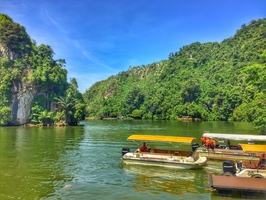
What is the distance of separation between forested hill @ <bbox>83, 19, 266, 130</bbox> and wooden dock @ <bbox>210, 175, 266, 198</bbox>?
73214 mm

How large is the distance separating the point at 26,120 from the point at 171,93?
84.5 meters

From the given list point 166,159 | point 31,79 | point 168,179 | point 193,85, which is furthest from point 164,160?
point 193,85

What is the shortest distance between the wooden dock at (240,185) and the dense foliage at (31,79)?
200 ft

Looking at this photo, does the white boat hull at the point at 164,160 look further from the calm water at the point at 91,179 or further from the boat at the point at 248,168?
the boat at the point at 248,168

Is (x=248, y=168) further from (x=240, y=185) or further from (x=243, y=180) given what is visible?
(x=240, y=185)

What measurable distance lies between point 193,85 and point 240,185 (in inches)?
4477

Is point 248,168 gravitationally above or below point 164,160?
above

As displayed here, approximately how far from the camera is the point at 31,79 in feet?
236

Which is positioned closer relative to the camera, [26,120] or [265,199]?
[265,199]

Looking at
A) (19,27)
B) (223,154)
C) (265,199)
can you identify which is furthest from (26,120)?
(265,199)

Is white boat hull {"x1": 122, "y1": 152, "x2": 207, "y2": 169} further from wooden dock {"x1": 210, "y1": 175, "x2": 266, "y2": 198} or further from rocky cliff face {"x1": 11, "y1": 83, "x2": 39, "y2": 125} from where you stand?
rocky cliff face {"x1": 11, "y1": 83, "x2": 39, "y2": 125}

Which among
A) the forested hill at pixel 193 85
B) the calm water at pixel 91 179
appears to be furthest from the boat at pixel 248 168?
the forested hill at pixel 193 85

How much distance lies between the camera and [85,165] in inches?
897

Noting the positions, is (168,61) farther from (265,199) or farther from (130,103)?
(265,199)
